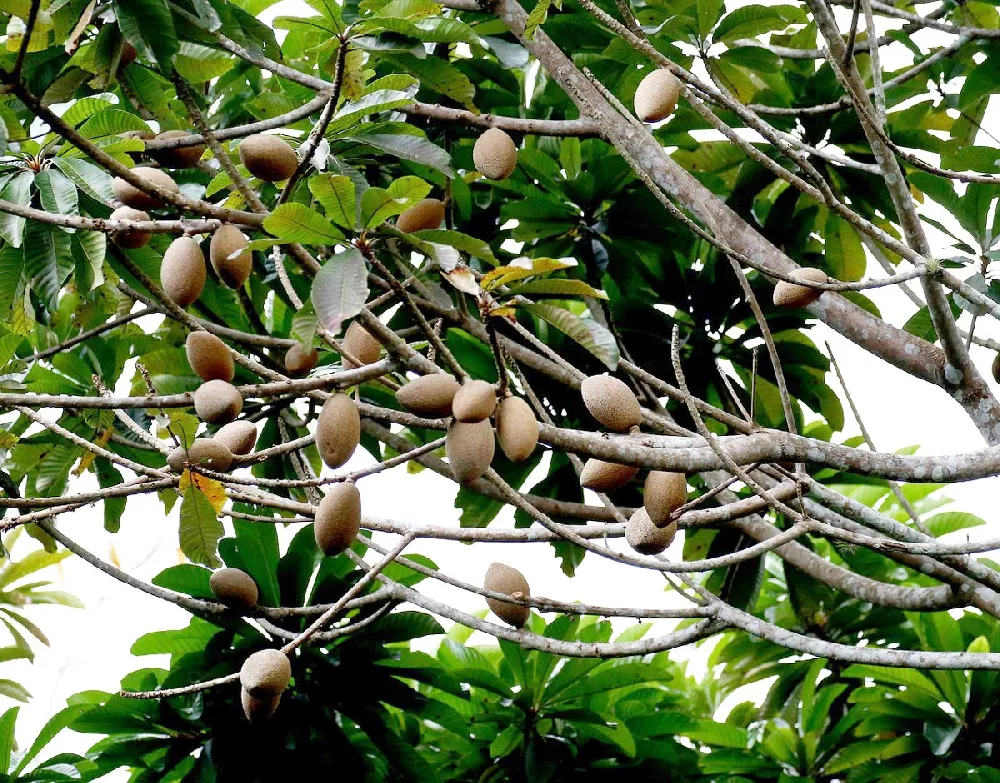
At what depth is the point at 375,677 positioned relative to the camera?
1955 mm

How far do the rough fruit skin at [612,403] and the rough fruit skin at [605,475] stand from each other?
5 centimetres

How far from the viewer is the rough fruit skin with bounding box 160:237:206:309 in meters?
1.12

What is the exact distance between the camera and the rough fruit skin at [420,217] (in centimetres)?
119

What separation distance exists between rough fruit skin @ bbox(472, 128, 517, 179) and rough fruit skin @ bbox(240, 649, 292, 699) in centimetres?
77

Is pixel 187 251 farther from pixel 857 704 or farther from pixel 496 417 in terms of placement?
pixel 857 704

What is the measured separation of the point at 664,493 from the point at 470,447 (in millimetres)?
261

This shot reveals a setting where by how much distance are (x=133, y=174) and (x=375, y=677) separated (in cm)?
116

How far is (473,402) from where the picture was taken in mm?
960

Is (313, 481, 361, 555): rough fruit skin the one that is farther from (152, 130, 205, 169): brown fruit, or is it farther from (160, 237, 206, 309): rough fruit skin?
(152, 130, 205, 169): brown fruit

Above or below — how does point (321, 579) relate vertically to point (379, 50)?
below

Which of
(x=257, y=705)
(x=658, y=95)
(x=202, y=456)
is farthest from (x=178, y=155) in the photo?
(x=257, y=705)

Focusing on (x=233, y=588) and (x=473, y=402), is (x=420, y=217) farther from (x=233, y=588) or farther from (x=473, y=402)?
(x=233, y=588)

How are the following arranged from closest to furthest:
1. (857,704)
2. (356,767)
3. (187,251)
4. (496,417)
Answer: (496,417), (187,251), (356,767), (857,704)

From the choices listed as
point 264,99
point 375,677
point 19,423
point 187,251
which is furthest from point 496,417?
point 19,423
